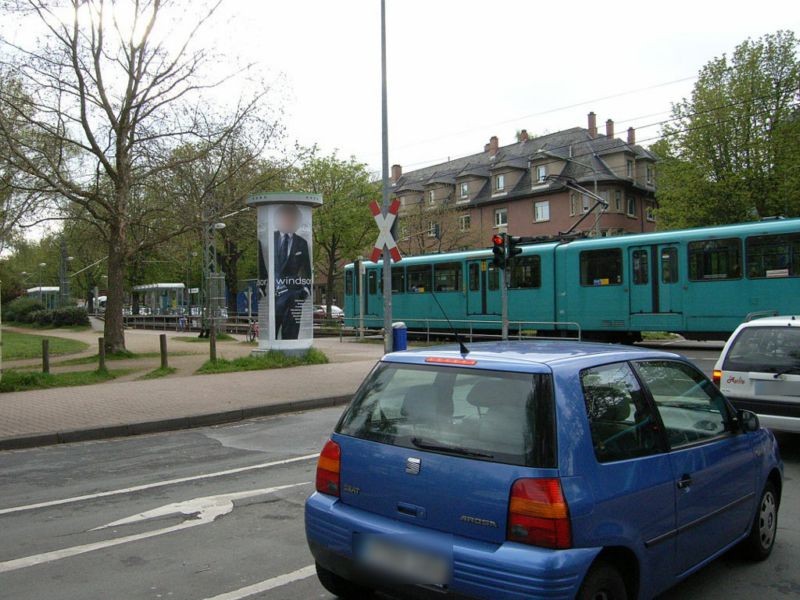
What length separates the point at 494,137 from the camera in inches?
2333

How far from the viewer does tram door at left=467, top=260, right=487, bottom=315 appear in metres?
24.4

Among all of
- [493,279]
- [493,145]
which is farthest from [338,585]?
[493,145]

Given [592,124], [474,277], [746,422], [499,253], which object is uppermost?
[592,124]

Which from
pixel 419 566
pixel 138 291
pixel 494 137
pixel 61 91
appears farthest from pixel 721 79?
pixel 138 291

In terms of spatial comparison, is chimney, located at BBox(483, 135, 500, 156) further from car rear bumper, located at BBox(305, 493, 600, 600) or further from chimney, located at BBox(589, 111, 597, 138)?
car rear bumper, located at BBox(305, 493, 600, 600)

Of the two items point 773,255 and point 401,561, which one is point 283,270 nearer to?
point 773,255

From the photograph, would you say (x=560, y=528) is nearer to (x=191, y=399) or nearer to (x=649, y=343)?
(x=191, y=399)

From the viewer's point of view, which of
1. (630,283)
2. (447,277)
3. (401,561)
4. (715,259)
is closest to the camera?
(401,561)

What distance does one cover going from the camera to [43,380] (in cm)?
1363

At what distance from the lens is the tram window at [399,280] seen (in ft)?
91.3

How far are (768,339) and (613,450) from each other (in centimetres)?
481

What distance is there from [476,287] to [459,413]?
70.2 ft

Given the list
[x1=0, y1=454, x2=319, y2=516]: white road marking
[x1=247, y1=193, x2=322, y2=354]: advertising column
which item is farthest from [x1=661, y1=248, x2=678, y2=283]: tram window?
[x1=0, y1=454, x2=319, y2=516]: white road marking

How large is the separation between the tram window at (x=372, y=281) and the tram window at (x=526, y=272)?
7453mm
